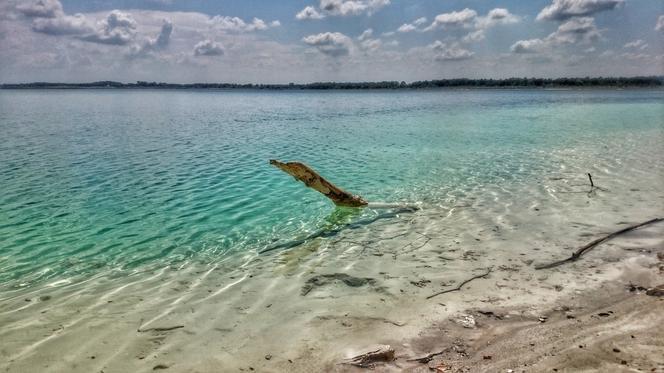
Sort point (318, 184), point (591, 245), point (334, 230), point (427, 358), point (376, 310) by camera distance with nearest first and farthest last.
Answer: point (427, 358) < point (376, 310) < point (591, 245) < point (334, 230) < point (318, 184)

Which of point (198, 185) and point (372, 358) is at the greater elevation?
point (372, 358)

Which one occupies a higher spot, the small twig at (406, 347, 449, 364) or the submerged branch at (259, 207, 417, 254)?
the small twig at (406, 347, 449, 364)

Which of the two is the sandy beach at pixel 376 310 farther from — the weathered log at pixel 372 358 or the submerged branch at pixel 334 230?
the submerged branch at pixel 334 230

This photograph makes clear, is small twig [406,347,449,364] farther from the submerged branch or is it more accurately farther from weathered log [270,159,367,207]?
weathered log [270,159,367,207]

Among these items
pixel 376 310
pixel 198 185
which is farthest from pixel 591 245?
Result: pixel 198 185

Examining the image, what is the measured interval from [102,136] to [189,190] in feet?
64.7

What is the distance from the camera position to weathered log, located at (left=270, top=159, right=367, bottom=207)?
1080 centimetres

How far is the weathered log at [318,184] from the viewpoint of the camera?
35.4 feet

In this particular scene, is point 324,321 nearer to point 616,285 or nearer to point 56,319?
point 56,319

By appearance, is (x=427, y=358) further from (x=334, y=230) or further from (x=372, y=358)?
(x=334, y=230)

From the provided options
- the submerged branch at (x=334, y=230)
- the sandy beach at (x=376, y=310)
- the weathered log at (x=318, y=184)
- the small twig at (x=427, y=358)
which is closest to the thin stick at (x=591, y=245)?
the sandy beach at (x=376, y=310)

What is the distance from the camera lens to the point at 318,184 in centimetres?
1108

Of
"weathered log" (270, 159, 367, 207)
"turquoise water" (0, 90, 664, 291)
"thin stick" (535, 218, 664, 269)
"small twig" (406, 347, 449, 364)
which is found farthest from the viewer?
"weathered log" (270, 159, 367, 207)

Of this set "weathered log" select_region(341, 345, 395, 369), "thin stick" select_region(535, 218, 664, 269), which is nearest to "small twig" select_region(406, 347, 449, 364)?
"weathered log" select_region(341, 345, 395, 369)
